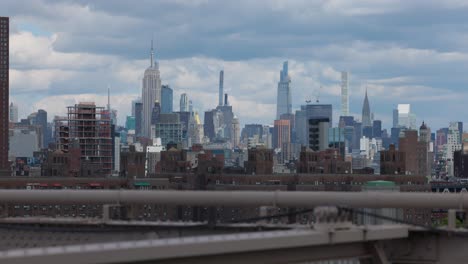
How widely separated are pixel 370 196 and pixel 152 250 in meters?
9.16

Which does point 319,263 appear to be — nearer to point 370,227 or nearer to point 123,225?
point 370,227

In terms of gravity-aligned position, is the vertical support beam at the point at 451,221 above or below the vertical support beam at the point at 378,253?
above

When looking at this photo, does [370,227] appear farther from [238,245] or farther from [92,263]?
[92,263]

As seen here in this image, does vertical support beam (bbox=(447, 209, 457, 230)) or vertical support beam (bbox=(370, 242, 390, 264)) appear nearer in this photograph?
vertical support beam (bbox=(370, 242, 390, 264))

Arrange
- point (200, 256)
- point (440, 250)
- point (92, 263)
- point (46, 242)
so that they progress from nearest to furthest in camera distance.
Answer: point (92, 263), point (200, 256), point (440, 250), point (46, 242)

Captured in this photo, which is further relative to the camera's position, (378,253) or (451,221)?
(451,221)

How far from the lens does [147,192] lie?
2766 cm

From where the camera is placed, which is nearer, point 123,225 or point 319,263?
point 319,263

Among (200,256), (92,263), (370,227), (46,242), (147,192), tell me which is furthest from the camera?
(147,192)

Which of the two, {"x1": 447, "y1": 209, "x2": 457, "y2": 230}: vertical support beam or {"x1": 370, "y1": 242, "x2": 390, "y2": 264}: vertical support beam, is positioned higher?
{"x1": 447, "y1": 209, "x2": 457, "y2": 230}: vertical support beam

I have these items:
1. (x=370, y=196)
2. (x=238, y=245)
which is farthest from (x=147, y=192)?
(x=238, y=245)

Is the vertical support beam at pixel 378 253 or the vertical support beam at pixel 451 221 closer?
the vertical support beam at pixel 378 253

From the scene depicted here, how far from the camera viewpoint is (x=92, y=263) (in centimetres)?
1555

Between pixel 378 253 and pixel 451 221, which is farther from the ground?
pixel 451 221
